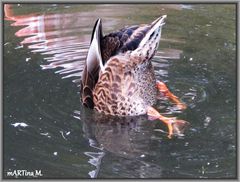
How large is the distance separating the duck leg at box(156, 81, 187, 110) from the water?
74mm

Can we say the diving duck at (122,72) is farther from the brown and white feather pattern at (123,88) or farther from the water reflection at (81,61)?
the water reflection at (81,61)

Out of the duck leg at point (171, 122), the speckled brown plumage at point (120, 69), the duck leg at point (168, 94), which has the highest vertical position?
the speckled brown plumage at point (120, 69)

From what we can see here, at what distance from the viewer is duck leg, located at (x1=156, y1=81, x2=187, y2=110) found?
21.2 ft

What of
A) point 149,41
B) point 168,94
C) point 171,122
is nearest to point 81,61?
point 168,94

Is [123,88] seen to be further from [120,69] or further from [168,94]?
[168,94]

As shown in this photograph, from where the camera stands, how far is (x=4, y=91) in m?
6.77

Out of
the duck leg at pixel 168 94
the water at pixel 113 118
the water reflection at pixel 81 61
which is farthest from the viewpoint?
the duck leg at pixel 168 94

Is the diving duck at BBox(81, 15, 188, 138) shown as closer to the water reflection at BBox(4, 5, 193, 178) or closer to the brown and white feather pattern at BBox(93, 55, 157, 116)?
the brown and white feather pattern at BBox(93, 55, 157, 116)

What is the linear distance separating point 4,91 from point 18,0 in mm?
3328

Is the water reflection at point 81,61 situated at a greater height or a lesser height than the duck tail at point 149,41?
lesser

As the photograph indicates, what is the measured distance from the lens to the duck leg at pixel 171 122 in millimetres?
5887

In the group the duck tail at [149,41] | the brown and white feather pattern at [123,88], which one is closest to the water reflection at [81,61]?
the brown and white feather pattern at [123,88]

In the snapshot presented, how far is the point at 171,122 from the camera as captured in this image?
239 inches

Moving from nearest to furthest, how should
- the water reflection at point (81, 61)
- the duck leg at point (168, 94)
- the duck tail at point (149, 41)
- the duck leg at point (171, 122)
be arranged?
the water reflection at point (81, 61)
the duck leg at point (171, 122)
the duck tail at point (149, 41)
the duck leg at point (168, 94)
